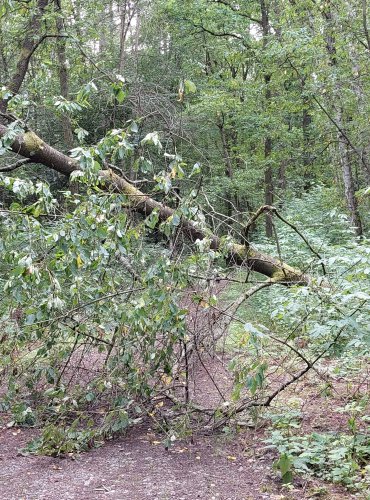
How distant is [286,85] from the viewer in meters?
16.9

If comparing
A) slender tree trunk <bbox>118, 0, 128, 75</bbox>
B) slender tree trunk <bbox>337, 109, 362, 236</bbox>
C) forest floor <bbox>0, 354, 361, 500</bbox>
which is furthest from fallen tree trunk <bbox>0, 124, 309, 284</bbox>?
slender tree trunk <bbox>118, 0, 128, 75</bbox>

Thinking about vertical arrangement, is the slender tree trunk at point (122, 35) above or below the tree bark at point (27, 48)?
above

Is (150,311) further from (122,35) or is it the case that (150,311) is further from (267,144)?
(267,144)

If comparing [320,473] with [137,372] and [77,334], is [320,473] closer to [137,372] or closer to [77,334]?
[137,372]

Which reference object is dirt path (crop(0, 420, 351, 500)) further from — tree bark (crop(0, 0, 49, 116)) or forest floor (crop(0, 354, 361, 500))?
tree bark (crop(0, 0, 49, 116))

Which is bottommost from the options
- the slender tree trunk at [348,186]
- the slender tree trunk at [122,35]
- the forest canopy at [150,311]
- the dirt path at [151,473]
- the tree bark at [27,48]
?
the dirt path at [151,473]

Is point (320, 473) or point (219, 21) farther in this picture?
point (219, 21)

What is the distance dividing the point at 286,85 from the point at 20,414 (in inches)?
584

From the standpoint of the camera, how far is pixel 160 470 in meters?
3.87

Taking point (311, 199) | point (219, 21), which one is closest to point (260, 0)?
point (219, 21)

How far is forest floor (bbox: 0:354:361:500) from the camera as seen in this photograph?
345 cm

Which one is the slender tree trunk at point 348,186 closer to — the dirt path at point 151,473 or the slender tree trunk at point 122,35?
the slender tree trunk at point 122,35

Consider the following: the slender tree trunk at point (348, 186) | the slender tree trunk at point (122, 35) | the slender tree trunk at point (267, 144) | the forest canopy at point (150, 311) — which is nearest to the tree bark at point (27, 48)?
the forest canopy at point (150, 311)

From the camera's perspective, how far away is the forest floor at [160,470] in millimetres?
3451
